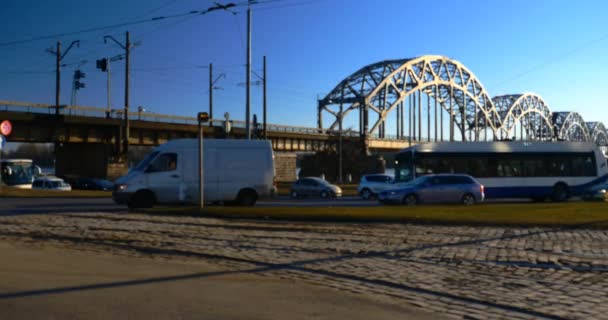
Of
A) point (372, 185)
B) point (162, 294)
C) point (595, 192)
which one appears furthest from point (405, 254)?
point (372, 185)

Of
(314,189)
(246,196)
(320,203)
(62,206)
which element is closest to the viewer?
(246,196)

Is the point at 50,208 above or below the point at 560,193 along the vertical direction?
below

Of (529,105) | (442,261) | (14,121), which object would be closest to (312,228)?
(442,261)

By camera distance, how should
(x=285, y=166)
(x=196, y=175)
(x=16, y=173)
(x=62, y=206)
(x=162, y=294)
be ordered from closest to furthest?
1. (x=162, y=294)
2. (x=196, y=175)
3. (x=62, y=206)
4. (x=16, y=173)
5. (x=285, y=166)

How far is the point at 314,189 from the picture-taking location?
3750cm

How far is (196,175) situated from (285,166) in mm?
48053

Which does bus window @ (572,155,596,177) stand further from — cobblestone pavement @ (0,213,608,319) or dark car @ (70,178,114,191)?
dark car @ (70,178,114,191)

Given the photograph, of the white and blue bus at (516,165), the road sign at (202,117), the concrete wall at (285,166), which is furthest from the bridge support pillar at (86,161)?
the road sign at (202,117)

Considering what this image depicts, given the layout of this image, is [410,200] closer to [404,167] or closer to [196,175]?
[404,167]

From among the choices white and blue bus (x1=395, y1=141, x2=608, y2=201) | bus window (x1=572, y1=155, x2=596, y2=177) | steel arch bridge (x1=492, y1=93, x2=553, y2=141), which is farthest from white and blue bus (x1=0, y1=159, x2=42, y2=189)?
steel arch bridge (x1=492, y1=93, x2=553, y2=141)

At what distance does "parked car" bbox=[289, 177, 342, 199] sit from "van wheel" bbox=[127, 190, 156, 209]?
17.1m

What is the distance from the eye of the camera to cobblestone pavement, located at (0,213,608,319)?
6879 mm

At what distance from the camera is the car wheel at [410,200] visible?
2411cm

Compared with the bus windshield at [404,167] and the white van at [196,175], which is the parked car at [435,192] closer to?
the bus windshield at [404,167]
